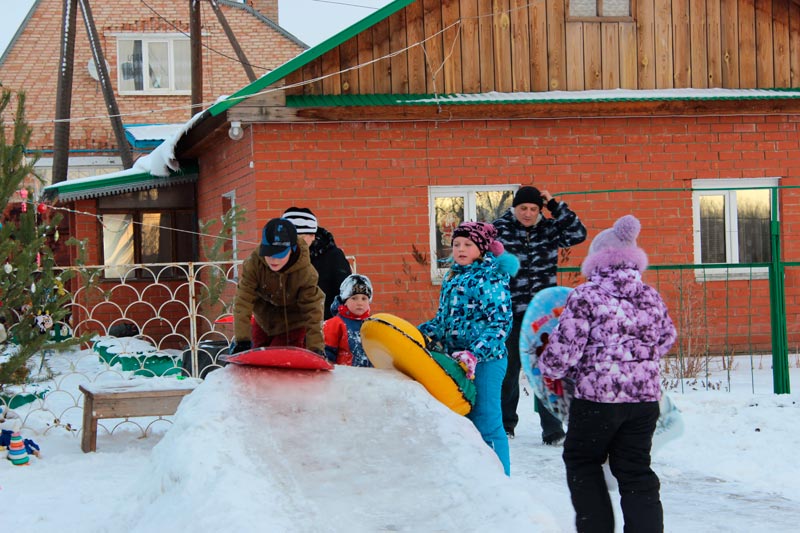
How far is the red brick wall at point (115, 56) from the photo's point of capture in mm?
24828

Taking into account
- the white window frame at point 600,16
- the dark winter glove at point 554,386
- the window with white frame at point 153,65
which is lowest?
the dark winter glove at point 554,386

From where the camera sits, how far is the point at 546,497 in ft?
17.2

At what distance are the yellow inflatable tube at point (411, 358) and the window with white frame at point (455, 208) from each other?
21.7ft

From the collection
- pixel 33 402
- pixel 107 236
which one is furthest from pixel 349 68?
pixel 107 236

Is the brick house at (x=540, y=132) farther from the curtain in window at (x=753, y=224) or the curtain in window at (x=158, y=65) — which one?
the curtain in window at (x=158, y=65)

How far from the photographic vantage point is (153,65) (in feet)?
82.2

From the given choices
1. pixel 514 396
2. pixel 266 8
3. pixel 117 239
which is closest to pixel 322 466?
pixel 514 396

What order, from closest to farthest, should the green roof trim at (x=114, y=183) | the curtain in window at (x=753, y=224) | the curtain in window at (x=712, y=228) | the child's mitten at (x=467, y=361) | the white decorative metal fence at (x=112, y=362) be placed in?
the child's mitten at (x=467, y=361)
the white decorative metal fence at (x=112, y=362)
the curtain in window at (x=712, y=228)
the curtain in window at (x=753, y=224)
the green roof trim at (x=114, y=183)

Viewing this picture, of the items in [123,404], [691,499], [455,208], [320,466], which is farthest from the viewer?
[455,208]

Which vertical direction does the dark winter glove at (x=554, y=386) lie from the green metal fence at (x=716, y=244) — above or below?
below

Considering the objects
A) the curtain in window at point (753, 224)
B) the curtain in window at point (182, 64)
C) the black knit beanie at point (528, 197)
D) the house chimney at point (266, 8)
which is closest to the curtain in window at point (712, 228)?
the curtain in window at point (753, 224)

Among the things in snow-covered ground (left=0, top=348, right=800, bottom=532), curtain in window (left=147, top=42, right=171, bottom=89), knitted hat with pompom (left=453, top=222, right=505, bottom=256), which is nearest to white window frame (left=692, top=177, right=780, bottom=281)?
knitted hat with pompom (left=453, top=222, right=505, bottom=256)

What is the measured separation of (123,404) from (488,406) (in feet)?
9.71

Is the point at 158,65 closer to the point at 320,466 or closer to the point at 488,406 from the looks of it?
the point at 488,406
